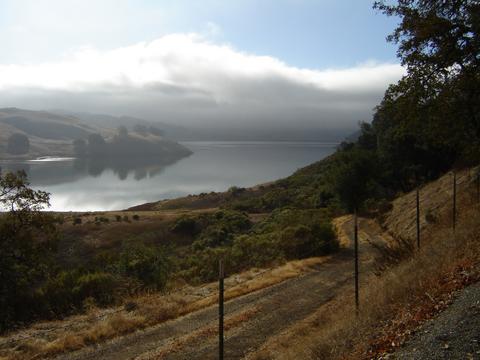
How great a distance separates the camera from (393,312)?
8.11m

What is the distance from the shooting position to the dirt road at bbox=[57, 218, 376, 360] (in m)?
10.1

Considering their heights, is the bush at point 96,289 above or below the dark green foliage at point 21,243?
Result: below

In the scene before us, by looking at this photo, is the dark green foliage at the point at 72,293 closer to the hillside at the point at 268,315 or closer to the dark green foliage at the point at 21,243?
the dark green foliage at the point at 21,243

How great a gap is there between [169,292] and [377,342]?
10204 mm

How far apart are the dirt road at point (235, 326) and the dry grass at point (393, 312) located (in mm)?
743

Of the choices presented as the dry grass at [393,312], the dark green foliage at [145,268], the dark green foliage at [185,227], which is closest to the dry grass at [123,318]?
the dark green foliage at [145,268]

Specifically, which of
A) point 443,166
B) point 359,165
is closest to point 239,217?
point 359,165

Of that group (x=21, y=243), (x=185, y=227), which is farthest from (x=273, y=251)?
(x=185, y=227)

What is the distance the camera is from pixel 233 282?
1686cm

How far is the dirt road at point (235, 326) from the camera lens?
10.1 m

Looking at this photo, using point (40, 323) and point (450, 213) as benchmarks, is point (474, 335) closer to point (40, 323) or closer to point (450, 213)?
point (40, 323)

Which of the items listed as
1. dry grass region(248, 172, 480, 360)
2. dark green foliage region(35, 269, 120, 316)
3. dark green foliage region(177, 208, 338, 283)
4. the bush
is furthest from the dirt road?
→ dark green foliage region(177, 208, 338, 283)

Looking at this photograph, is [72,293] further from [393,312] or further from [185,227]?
[185,227]

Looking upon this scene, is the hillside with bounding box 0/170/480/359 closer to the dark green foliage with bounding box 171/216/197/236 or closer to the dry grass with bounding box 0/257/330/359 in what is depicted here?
the dry grass with bounding box 0/257/330/359
